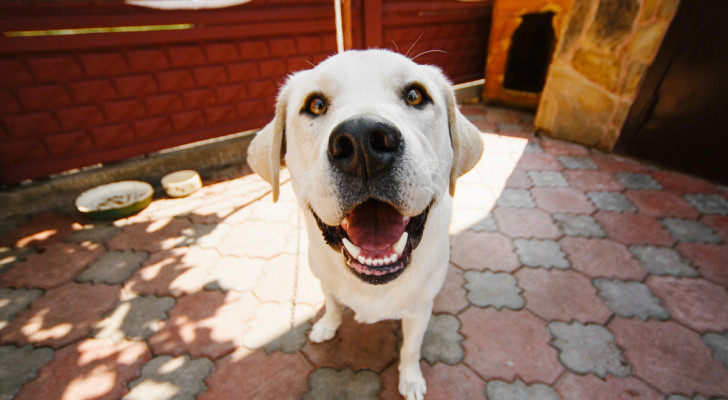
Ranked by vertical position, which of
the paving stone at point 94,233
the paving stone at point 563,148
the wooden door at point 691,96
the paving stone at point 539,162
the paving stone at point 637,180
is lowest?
the paving stone at point 94,233

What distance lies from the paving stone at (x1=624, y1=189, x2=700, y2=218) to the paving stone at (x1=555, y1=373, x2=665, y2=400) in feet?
8.27

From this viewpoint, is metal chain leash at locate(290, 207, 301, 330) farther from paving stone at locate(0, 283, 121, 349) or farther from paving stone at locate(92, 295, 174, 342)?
paving stone at locate(0, 283, 121, 349)

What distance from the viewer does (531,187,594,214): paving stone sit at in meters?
3.92

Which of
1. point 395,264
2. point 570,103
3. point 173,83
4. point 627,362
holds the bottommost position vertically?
point 627,362

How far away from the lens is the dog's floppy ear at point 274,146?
187 centimetres

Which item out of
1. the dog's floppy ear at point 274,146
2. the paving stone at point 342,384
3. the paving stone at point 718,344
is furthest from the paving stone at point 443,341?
the paving stone at point 718,344

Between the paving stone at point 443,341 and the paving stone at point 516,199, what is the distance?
209 cm

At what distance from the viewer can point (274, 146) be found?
1.88m

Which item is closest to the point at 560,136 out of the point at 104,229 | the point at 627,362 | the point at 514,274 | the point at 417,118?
the point at 514,274

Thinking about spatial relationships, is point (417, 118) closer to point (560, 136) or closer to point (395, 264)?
point (395, 264)

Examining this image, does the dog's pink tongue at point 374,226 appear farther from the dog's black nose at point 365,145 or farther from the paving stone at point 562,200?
the paving stone at point 562,200

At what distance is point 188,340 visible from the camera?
2578 mm

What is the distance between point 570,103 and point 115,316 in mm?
7150

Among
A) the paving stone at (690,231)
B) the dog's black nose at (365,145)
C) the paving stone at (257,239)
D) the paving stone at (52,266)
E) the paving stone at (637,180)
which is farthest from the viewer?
the paving stone at (637,180)
